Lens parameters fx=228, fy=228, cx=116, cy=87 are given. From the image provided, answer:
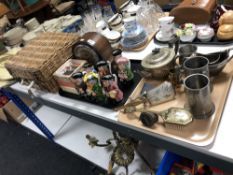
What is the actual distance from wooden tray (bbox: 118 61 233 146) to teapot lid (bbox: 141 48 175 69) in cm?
8

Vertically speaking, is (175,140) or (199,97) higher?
(199,97)

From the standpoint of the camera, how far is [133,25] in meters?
1.10

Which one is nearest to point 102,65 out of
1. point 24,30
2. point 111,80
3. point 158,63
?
point 111,80

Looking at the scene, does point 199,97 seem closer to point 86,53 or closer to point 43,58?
point 86,53

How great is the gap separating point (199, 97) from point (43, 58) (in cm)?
73

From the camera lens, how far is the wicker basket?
103 cm

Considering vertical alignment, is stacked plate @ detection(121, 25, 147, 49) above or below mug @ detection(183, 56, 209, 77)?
below

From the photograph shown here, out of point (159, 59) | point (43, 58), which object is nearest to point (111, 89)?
point (159, 59)

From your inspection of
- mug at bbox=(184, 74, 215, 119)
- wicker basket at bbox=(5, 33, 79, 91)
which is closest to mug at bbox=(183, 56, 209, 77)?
mug at bbox=(184, 74, 215, 119)

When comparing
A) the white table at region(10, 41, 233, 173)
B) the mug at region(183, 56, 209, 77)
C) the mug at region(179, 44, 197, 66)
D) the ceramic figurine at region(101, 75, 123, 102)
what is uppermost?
the mug at region(183, 56, 209, 77)

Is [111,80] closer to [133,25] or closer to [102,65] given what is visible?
[102,65]

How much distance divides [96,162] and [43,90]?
631 millimetres

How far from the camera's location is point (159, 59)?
2.68 ft

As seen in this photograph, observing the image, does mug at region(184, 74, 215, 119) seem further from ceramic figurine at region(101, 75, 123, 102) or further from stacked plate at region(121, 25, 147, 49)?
stacked plate at region(121, 25, 147, 49)
